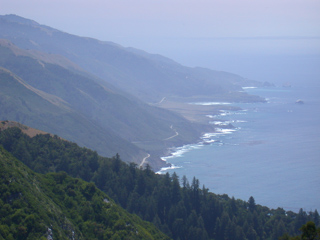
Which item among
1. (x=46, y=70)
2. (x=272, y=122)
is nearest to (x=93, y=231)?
(x=46, y=70)

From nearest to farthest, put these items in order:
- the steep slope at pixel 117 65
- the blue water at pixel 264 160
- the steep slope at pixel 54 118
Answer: the blue water at pixel 264 160 < the steep slope at pixel 54 118 < the steep slope at pixel 117 65

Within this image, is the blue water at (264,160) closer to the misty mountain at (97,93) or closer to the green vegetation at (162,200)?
the misty mountain at (97,93)

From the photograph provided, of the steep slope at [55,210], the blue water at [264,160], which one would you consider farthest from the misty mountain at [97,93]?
the steep slope at [55,210]

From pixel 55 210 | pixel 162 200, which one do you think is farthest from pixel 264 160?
pixel 55 210

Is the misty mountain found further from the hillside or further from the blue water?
the blue water

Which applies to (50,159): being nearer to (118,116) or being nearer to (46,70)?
(118,116)

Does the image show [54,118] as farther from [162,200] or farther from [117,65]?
[117,65]
